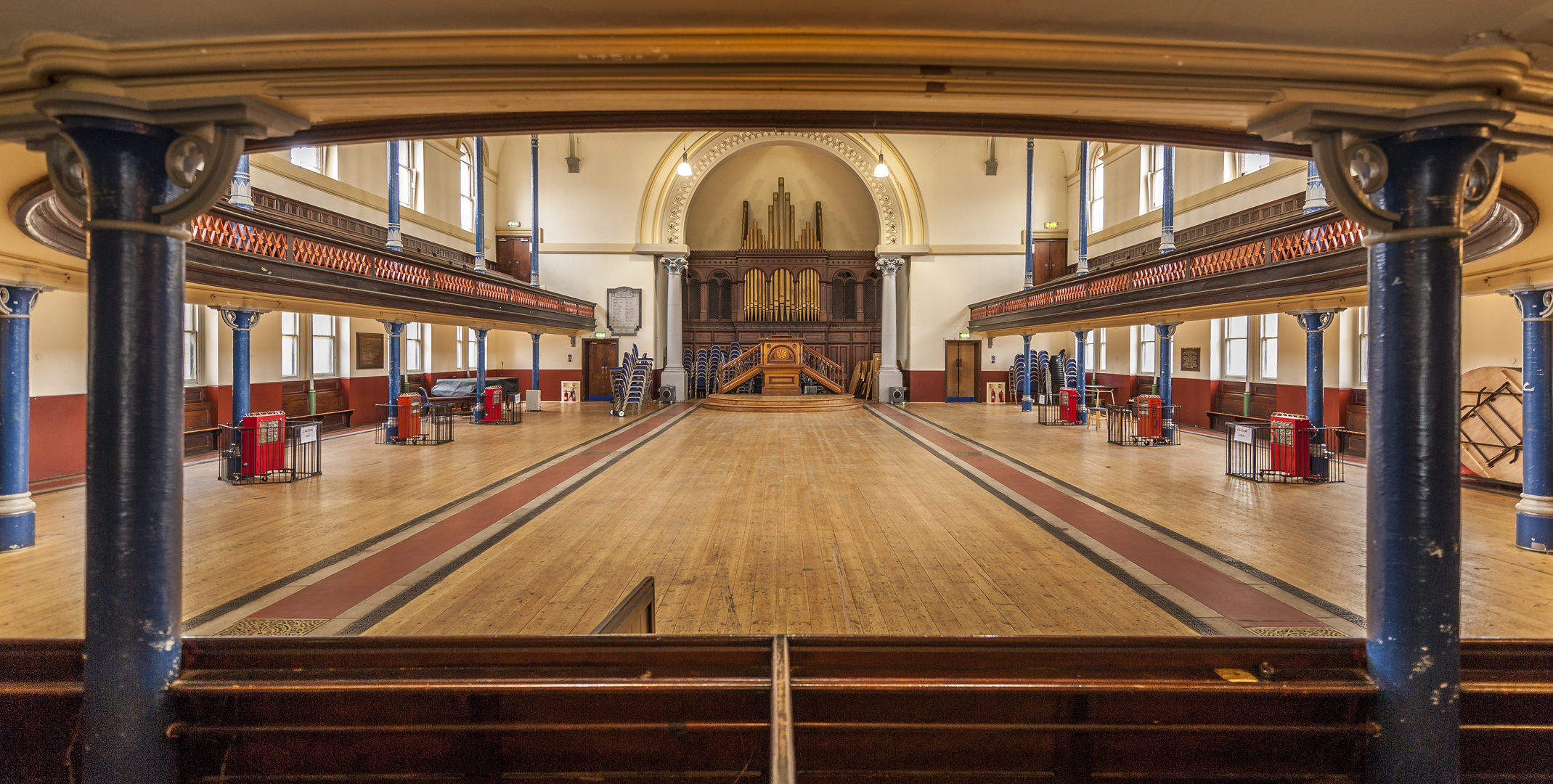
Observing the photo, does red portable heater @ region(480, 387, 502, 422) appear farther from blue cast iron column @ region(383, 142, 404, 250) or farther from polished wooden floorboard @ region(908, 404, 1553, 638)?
polished wooden floorboard @ region(908, 404, 1553, 638)

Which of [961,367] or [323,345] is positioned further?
[961,367]

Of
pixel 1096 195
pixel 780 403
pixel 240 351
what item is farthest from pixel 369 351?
pixel 1096 195

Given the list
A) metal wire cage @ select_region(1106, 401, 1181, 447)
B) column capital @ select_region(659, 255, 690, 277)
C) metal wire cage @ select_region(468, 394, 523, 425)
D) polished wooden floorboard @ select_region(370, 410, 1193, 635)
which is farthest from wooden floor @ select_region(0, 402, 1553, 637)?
column capital @ select_region(659, 255, 690, 277)

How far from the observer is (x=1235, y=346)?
1219 centimetres

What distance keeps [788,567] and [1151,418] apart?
8.46 metres

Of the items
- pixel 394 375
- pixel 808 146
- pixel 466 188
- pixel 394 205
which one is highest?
pixel 808 146

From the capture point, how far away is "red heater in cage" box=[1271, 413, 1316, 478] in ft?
24.0

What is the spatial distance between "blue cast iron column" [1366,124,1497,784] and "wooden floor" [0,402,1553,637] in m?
1.06

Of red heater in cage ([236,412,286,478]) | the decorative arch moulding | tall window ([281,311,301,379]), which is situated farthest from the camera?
the decorative arch moulding

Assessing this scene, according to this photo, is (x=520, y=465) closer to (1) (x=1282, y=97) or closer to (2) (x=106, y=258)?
(2) (x=106, y=258)

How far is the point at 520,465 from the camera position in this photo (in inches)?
322

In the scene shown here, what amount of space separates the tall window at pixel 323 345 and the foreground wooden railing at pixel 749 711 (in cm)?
1155

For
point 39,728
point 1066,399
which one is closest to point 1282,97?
point 39,728

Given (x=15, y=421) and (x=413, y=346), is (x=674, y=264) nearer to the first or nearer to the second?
(x=413, y=346)
